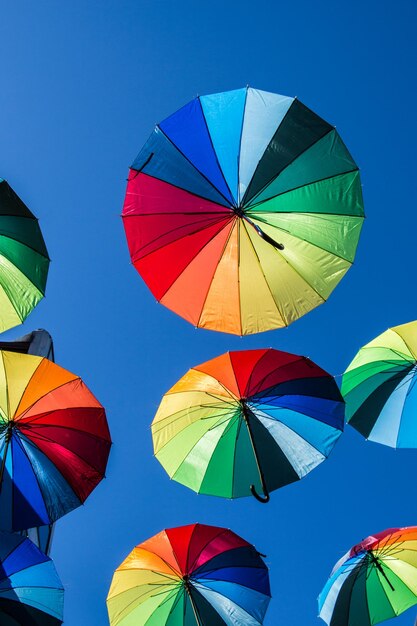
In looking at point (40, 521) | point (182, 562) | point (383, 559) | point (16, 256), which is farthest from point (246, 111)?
point (383, 559)

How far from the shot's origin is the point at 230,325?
802 centimetres

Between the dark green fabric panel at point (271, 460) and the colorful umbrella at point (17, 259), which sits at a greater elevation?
the colorful umbrella at point (17, 259)

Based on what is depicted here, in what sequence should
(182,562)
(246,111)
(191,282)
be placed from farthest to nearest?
(182,562)
(191,282)
(246,111)

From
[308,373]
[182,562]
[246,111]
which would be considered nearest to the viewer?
[246,111]

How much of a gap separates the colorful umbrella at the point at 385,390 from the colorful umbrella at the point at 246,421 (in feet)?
1.74

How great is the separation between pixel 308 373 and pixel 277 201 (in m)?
2.89

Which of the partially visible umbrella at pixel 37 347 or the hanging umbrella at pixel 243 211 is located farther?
the partially visible umbrella at pixel 37 347

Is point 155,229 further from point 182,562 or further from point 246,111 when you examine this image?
point 182,562

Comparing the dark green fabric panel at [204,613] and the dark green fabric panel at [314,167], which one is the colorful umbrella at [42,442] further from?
the dark green fabric panel at [314,167]

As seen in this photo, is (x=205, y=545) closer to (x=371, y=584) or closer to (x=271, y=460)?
(x=271, y=460)

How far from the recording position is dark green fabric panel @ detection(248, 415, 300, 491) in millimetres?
9023

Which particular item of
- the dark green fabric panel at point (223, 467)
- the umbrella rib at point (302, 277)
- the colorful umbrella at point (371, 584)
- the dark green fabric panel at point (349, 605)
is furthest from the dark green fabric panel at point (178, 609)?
the umbrella rib at point (302, 277)

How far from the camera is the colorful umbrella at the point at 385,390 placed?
9.31m

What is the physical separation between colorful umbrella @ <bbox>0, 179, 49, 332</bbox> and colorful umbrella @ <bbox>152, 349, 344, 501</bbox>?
2680 mm
